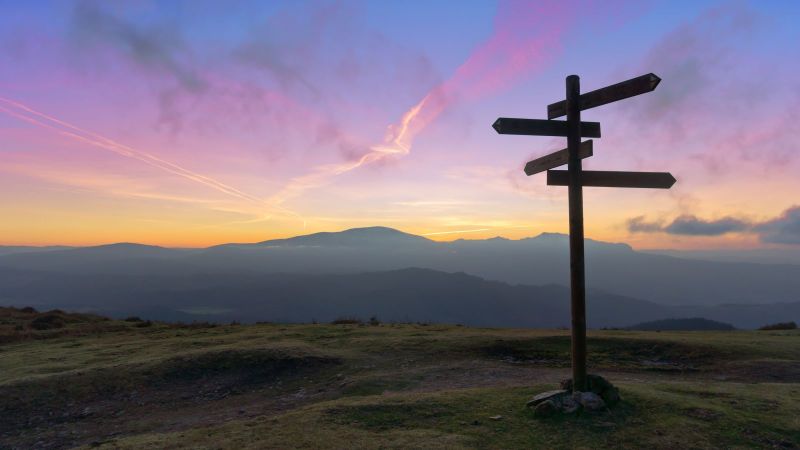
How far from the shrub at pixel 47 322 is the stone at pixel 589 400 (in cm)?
3446

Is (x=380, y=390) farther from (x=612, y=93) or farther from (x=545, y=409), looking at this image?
(x=612, y=93)

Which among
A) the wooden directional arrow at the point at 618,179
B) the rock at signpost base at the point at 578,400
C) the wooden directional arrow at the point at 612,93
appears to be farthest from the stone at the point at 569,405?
the wooden directional arrow at the point at 612,93

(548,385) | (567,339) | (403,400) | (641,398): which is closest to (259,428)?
(403,400)

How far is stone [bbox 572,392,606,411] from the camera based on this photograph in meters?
A: 9.55

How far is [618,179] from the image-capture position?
1056cm

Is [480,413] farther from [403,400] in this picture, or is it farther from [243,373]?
[243,373]

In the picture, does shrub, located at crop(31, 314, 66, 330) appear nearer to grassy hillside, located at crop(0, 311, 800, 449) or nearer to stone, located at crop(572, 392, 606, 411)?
grassy hillside, located at crop(0, 311, 800, 449)

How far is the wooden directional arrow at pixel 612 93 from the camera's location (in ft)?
31.1

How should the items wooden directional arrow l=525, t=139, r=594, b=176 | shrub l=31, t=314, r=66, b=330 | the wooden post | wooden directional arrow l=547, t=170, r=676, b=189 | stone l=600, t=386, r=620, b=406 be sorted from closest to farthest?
stone l=600, t=386, r=620, b=406, the wooden post, wooden directional arrow l=525, t=139, r=594, b=176, wooden directional arrow l=547, t=170, r=676, b=189, shrub l=31, t=314, r=66, b=330

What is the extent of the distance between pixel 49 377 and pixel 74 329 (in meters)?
16.4

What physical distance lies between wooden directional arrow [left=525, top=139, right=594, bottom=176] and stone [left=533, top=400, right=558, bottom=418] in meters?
5.36

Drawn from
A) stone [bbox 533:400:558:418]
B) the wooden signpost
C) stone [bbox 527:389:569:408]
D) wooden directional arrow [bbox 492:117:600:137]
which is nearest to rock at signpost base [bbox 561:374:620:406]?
the wooden signpost

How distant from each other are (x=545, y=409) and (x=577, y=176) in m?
5.19

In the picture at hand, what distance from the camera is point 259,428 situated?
971cm
